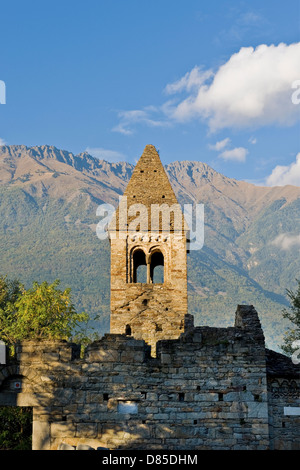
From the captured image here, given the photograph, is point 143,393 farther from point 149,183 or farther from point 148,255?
point 149,183

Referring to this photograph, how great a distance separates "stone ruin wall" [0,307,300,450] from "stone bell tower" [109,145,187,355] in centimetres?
923

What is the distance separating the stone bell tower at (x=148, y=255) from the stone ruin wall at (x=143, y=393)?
363 inches

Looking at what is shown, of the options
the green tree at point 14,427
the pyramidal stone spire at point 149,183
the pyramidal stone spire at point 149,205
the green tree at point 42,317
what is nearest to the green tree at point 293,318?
the pyramidal stone spire at point 149,205

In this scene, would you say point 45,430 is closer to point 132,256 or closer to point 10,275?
point 132,256

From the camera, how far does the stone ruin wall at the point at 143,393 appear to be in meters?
14.1

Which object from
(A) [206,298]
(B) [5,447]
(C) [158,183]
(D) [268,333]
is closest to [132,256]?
(C) [158,183]

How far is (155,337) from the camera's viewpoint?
78.4 ft

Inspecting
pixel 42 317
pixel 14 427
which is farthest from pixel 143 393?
pixel 42 317

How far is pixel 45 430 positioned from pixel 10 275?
164 meters

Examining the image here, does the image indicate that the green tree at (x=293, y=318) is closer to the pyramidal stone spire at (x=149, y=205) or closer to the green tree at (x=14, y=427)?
the pyramidal stone spire at (x=149, y=205)

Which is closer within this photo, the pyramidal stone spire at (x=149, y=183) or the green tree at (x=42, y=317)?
the pyramidal stone spire at (x=149, y=183)

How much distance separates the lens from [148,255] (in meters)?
27.6

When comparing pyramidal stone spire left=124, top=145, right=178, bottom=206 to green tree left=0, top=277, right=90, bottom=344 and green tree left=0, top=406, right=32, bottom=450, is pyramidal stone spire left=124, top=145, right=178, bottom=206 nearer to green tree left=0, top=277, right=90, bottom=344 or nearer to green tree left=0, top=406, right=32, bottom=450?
green tree left=0, top=277, right=90, bottom=344

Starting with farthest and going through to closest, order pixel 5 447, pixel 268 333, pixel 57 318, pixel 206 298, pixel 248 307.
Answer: pixel 206 298
pixel 268 333
pixel 57 318
pixel 5 447
pixel 248 307
